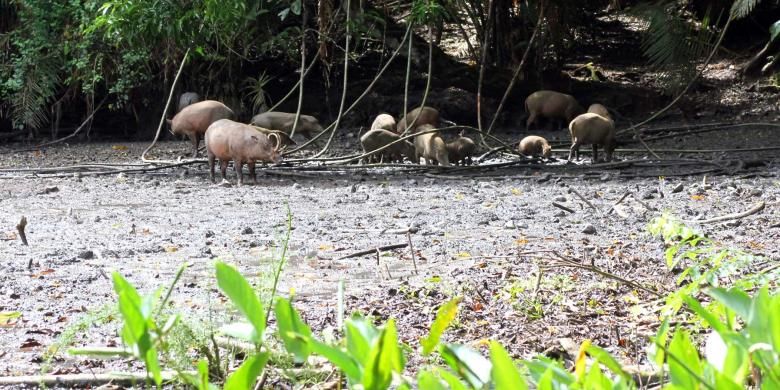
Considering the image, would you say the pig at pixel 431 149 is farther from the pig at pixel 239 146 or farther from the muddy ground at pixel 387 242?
the pig at pixel 239 146

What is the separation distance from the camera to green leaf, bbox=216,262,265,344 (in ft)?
4.18

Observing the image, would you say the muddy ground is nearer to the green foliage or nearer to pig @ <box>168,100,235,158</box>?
pig @ <box>168,100,235,158</box>

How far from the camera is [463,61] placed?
16.9m

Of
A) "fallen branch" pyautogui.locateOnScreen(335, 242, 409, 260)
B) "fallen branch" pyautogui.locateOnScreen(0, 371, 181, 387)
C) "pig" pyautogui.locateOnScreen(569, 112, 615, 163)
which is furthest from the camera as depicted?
"pig" pyautogui.locateOnScreen(569, 112, 615, 163)

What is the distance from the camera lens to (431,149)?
10.5m

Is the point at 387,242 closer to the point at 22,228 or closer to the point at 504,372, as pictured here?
the point at 22,228

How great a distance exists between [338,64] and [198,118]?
3.23 meters

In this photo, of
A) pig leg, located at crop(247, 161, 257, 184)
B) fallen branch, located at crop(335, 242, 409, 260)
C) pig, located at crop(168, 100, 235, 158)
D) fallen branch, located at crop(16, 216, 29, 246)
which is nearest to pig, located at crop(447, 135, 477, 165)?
pig leg, located at crop(247, 161, 257, 184)

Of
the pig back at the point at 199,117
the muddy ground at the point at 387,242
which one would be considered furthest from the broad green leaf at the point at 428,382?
the pig back at the point at 199,117

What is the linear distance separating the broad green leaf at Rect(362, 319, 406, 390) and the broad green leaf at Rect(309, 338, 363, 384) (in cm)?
4

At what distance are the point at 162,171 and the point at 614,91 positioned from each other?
738 cm

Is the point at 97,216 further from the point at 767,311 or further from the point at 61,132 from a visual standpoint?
the point at 61,132

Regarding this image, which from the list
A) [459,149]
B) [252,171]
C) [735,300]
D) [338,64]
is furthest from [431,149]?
[735,300]

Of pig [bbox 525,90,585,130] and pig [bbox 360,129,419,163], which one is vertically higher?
pig [bbox 525,90,585,130]
